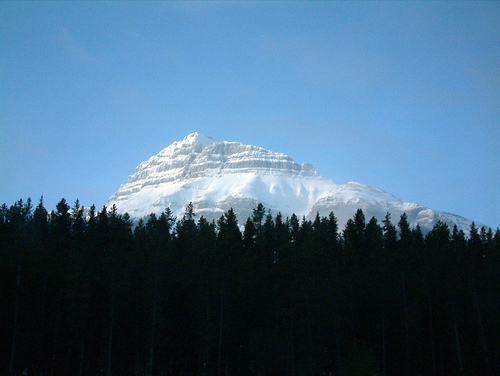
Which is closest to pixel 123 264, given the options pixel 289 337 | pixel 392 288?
pixel 289 337

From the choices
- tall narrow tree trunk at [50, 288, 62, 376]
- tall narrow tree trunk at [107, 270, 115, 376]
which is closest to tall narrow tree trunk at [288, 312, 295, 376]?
tall narrow tree trunk at [107, 270, 115, 376]

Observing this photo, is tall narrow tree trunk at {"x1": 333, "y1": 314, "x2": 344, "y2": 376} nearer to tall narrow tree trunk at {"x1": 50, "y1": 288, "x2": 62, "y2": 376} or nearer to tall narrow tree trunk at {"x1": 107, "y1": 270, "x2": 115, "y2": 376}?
tall narrow tree trunk at {"x1": 107, "y1": 270, "x2": 115, "y2": 376}

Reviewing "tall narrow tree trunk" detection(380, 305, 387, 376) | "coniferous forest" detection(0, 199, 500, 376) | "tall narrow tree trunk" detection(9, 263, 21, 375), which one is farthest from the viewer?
"tall narrow tree trunk" detection(380, 305, 387, 376)

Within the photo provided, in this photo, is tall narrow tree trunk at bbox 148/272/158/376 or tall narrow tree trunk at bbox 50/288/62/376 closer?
tall narrow tree trunk at bbox 148/272/158/376

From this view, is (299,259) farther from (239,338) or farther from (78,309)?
(78,309)

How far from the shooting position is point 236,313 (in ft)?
178

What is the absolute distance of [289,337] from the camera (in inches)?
2013

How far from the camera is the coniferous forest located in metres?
47.6

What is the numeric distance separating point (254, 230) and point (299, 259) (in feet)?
82.5

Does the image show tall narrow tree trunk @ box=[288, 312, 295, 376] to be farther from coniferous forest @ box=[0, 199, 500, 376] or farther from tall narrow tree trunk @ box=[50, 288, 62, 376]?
tall narrow tree trunk @ box=[50, 288, 62, 376]

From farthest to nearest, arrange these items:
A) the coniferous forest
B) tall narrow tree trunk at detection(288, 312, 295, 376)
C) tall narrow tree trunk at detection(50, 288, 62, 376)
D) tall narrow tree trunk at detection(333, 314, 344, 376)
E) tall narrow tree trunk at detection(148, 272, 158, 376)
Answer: tall narrow tree trunk at detection(288, 312, 295, 376)
tall narrow tree trunk at detection(333, 314, 344, 376)
tall narrow tree trunk at detection(50, 288, 62, 376)
the coniferous forest
tall narrow tree trunk at detection(148, 272, 158, 376)

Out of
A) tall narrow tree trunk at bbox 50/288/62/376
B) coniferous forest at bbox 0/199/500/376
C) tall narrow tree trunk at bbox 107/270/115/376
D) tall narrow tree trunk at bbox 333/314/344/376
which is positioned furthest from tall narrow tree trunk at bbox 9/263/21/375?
tall narrow tree trunk at bbox 333/314/344/376

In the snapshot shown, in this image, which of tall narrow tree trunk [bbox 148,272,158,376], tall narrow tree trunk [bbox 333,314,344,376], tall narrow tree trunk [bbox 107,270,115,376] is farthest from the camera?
tall narrow tree trunk [bbox 333,314,344,376]

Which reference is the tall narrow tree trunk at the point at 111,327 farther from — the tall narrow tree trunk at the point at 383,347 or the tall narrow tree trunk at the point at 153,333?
the tall narrow tree trunk at the point at 383,347
